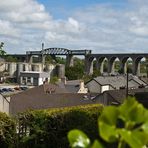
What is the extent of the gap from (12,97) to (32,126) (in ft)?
59.2

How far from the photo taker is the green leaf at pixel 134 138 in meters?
1.16

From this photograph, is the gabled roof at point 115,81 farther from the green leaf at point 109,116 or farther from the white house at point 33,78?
the green leaf at point 109,116

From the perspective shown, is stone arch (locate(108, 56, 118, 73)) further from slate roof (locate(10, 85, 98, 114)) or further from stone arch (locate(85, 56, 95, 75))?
slate roof (locate(10, 85, 98, 114))

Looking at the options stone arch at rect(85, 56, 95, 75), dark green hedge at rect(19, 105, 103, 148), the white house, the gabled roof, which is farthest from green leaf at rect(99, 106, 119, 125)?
stone arch at rect(85, 56, 95, 75)

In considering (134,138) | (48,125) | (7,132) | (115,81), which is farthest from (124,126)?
(115,81)

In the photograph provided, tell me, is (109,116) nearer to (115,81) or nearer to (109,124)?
(109,124)

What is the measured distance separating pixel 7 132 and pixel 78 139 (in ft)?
A: 62.9

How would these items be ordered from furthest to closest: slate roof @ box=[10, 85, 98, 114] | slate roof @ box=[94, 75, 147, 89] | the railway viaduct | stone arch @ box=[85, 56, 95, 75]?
stone arch @ box=[85, 56, 95, 75] → the railway viaduct → slate roof @ box=[94, 75, 147, 89] → slate roof @ box=[10, 85, 98, 114]

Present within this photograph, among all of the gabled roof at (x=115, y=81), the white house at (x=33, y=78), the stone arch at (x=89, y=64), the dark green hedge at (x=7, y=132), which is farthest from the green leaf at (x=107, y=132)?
the stone arch at (x=89, y=64)

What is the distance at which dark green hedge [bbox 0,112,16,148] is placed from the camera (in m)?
19.7

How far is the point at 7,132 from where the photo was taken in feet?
65.7

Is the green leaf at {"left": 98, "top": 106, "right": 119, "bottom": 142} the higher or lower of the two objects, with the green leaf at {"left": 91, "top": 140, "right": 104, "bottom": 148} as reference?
higher

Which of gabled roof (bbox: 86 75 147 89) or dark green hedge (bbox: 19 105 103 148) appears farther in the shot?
gabled roof (bbox: 86 75 147 89)

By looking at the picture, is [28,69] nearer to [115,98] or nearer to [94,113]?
[115,98]
